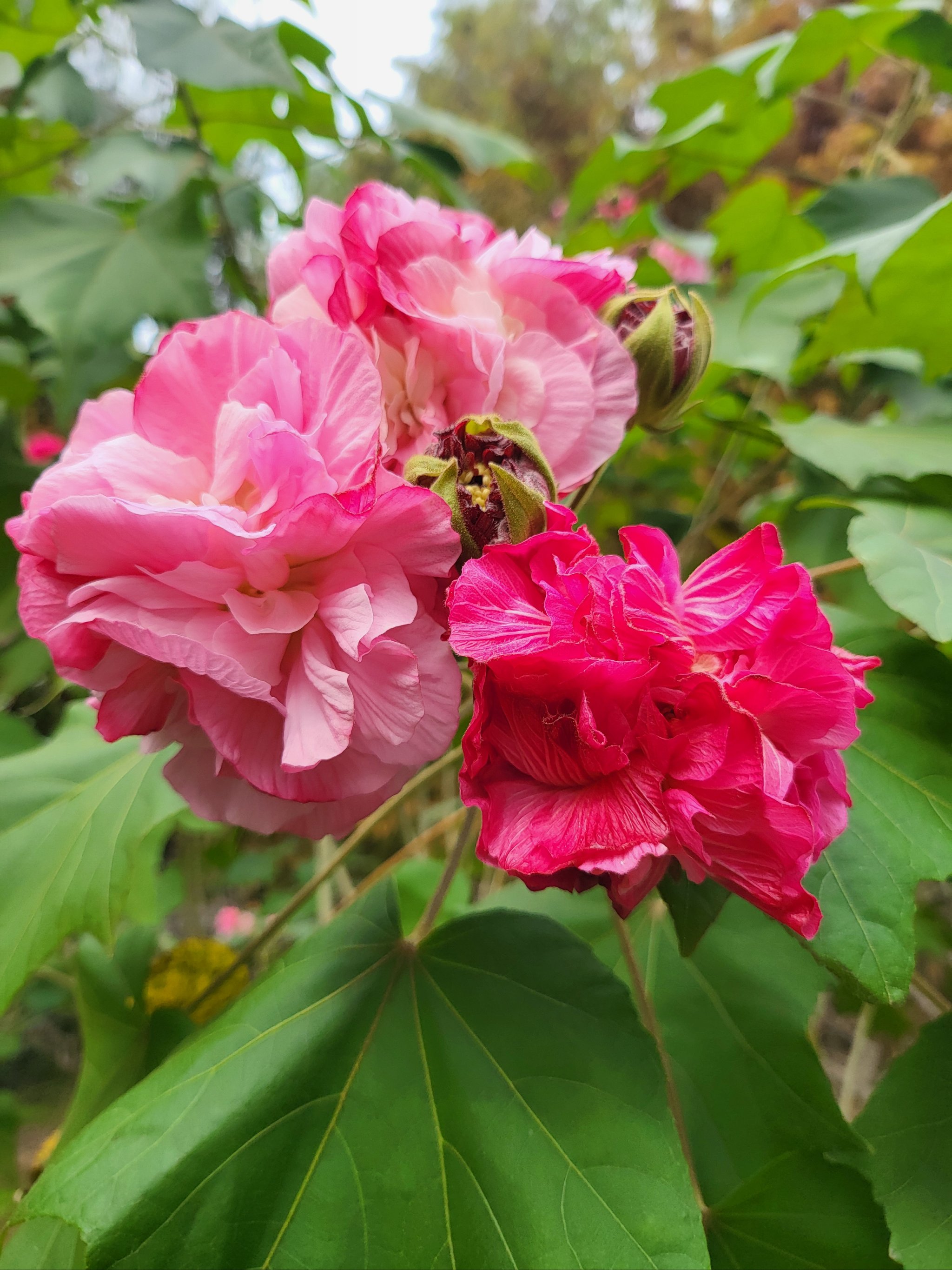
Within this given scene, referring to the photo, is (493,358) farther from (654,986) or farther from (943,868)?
(654,986)

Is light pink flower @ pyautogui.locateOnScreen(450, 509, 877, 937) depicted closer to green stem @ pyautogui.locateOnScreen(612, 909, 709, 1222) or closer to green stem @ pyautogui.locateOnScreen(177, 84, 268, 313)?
green stem @ pyautogui.locateOnScreen(612, 909, 709, 1222)

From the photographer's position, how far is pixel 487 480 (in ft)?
1.06

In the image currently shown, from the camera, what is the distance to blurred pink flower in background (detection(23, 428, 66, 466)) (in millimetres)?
986

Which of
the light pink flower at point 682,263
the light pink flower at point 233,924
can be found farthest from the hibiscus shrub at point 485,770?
the light pink flower at point 233,924

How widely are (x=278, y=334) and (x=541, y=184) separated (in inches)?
45.9

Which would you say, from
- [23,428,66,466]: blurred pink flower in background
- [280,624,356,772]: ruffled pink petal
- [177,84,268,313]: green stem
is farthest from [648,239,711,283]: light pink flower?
[280,624,356,772]: ruffled pink petal

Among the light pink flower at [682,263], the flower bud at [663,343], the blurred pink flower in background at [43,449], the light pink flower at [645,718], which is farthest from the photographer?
the light pink flower at [682,263]

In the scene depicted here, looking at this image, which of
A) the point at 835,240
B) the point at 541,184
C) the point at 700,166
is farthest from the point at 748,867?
the point at 541,184

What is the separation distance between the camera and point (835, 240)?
72 centimetres

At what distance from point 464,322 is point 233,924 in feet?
6.26

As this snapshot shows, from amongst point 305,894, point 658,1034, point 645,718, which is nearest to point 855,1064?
point 658,1034

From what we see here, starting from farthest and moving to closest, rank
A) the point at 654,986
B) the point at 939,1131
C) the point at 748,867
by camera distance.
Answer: the point at 654,986, the point at 939,1131, the point at 748,867

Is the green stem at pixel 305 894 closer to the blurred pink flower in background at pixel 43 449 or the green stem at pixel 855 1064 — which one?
the green stem at pixel 855 1064

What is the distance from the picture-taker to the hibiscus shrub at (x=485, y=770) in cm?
29
